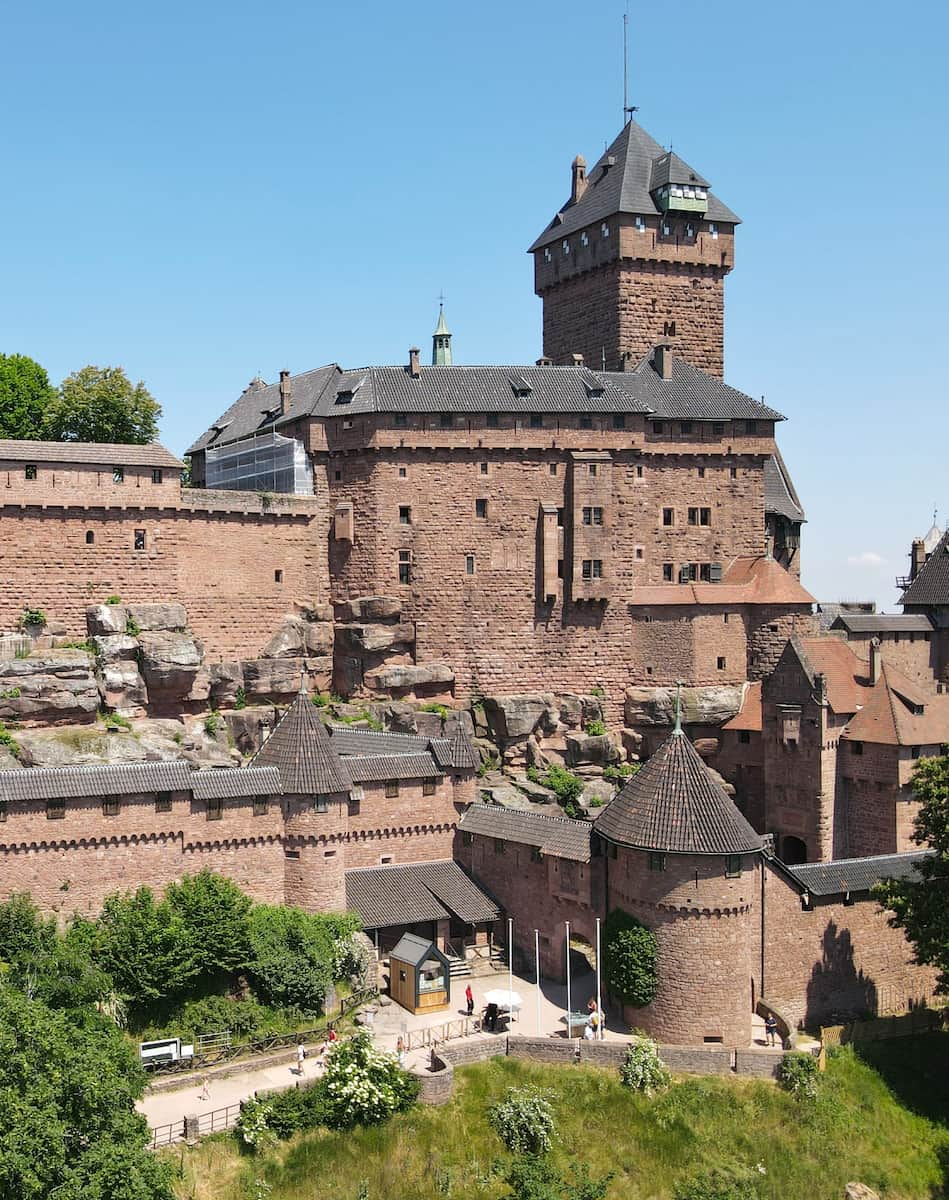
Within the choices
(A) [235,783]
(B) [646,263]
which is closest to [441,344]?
(B) [646,263]

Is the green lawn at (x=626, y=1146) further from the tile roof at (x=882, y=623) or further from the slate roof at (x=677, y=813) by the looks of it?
the tile roof at (x=882, y=623)

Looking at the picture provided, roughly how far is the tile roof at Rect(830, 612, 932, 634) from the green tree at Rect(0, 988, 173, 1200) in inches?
1537

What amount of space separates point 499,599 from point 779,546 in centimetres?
1553

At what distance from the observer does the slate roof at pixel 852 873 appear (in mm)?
37281

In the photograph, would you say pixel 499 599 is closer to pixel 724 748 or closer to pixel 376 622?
pixel 376 622

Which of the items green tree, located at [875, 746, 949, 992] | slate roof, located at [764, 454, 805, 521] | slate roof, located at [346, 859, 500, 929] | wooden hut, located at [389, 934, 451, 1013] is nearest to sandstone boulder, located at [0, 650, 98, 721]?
slate roof, located at [346, 859, 500, 929]

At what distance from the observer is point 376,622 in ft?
168

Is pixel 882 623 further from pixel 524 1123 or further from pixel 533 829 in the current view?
pixel 524 1123

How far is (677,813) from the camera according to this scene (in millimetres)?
35156

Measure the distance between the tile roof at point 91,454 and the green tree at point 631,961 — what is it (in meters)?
25.2

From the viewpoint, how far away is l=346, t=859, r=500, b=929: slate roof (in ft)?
124

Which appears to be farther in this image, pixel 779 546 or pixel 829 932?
pixel 779 546

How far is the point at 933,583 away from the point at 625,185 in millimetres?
24505

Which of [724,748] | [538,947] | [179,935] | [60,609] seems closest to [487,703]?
[724,748]
